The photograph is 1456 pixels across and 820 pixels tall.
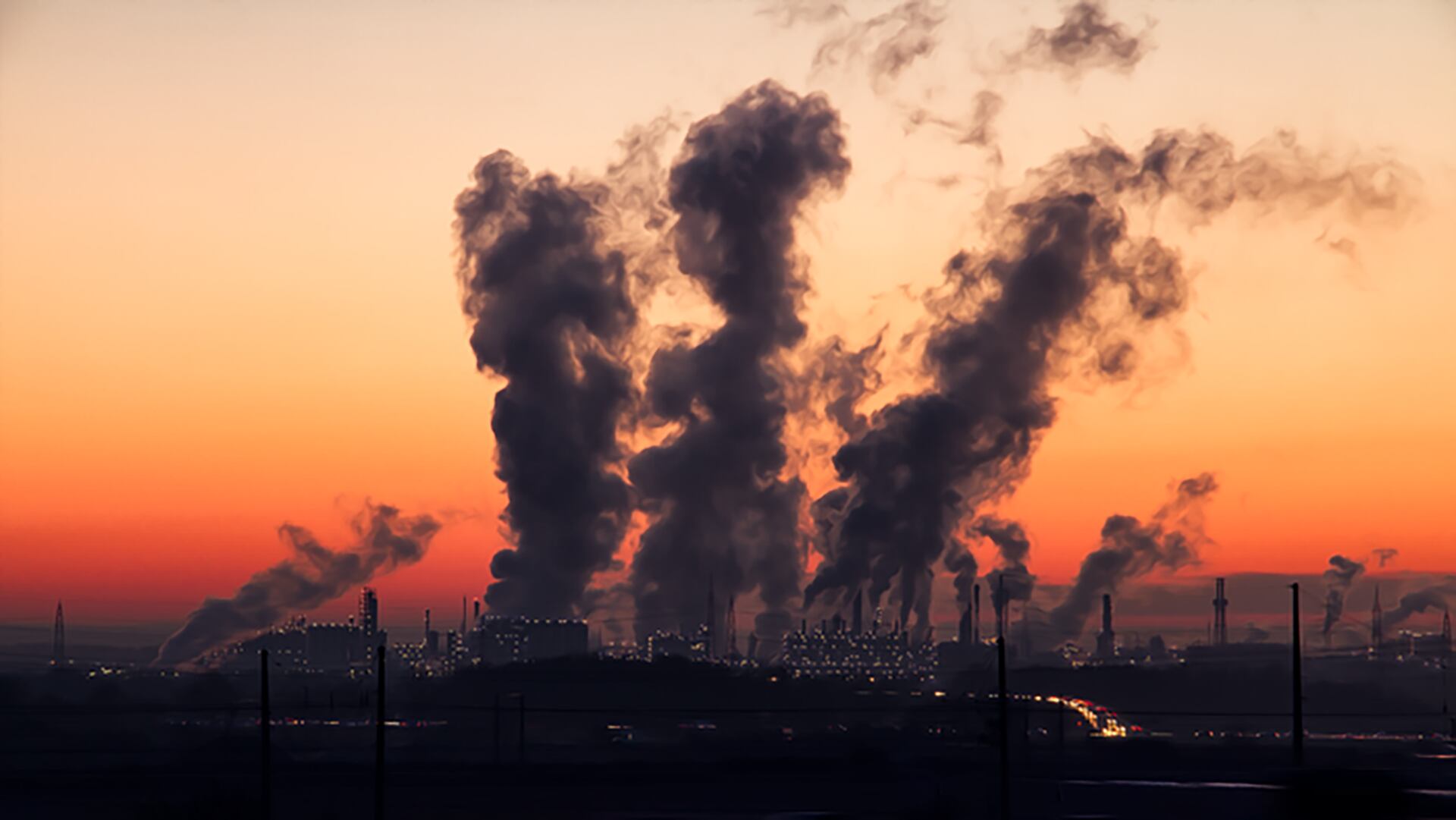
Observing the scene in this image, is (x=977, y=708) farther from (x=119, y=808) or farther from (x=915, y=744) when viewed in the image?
(x=119, y=808)

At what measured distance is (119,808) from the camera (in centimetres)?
6500

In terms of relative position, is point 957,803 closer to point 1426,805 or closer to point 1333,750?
point 1426,805

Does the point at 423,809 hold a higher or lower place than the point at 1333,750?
higher

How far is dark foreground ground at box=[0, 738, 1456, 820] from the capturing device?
200ft

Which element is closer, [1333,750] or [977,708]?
[1333,750]

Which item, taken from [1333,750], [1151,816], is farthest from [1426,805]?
[1333,750]

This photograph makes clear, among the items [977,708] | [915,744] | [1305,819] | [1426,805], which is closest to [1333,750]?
[915,744]

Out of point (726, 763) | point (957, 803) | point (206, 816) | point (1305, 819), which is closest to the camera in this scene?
point (1305, 819)

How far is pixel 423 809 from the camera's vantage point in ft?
209

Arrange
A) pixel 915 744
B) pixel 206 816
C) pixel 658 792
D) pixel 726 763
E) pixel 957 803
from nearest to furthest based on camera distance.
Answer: pixel 206 816, pixel 957 803, pixel 658 792, pixel 726 763, pixel 915 744

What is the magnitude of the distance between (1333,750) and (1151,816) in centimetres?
7684

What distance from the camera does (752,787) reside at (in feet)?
251

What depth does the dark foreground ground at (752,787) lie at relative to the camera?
60.9 m

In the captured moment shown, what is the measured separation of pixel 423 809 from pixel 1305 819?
1303 inches
